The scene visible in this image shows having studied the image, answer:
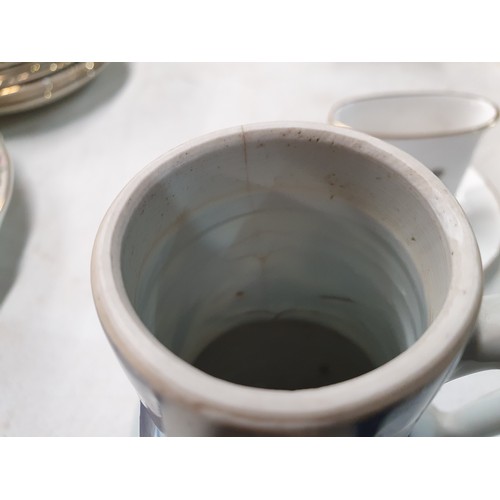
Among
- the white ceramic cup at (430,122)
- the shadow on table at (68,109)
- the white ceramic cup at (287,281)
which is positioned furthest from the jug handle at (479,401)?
the shadow on table at (68,109)

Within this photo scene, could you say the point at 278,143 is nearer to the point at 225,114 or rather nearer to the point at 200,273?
the point at 200,273

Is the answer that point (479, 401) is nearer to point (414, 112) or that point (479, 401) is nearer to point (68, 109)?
point (414, 112)

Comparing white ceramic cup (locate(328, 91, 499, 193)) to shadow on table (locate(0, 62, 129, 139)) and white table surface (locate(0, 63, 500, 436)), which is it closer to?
white table surface (locate(0, 63, 500, 436))

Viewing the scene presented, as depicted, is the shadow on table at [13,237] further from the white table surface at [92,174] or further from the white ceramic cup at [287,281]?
the white ceramic cup at [287,281]

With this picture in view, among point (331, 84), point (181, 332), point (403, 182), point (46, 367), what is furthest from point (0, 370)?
point (331, 84)

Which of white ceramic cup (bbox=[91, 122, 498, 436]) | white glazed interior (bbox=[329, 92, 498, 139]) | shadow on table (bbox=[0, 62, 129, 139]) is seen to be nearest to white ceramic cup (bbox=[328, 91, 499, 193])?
white glazed interior (bbox=[329, 92, 498, 139])

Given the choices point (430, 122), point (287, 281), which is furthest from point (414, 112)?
point (287, 281)
